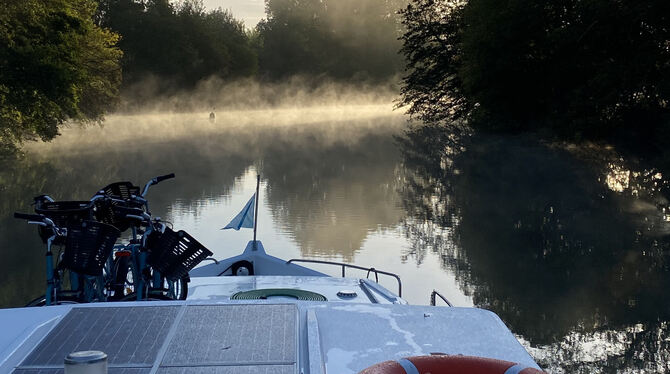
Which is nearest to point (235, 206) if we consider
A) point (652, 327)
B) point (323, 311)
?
point (652, 327)

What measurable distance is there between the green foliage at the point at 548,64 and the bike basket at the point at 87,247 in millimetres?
26407

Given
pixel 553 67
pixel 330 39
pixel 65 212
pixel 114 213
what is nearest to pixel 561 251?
pixel 114 213

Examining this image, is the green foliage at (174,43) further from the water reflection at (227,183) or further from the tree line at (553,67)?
the tree line at (553,67)

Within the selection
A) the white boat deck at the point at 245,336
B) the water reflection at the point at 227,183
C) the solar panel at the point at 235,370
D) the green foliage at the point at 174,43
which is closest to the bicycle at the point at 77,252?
the white boat deck at the point at 245,336

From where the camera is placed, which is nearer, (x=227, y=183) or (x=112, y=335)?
(x=112, y=335)

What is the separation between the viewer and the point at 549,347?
37.3 feet

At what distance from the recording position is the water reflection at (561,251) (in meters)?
11.8

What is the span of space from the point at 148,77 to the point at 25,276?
65.3 meters

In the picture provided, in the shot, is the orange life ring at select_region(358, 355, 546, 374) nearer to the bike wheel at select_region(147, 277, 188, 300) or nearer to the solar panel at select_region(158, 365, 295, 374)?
the solar panel at select_region(158, 365, 295, 374)

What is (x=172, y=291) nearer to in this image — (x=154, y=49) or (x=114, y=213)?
(x=114, y=213)

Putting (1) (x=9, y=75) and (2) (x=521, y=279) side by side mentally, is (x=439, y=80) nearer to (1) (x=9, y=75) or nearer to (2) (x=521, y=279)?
(1) (x=9, y=75)

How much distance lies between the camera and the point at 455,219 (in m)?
22.5

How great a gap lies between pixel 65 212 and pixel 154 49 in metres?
72.6

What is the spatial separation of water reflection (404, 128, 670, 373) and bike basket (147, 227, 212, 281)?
16.8 ft
